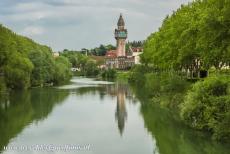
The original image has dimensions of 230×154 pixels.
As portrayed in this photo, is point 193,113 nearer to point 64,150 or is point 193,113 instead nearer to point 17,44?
point 64,150

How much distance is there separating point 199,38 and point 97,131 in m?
10.2

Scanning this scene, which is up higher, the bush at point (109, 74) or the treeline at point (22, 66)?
the treeline at point (22, 66)

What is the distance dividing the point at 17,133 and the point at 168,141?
32.9ft

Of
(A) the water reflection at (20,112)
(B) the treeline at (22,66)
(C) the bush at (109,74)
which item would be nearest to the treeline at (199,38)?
(A) the water reflection at (20,112)

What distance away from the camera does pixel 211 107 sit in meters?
31.6

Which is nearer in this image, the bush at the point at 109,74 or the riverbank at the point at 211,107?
the riverbank at the point at 211,107

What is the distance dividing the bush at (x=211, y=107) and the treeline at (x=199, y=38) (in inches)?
71.2

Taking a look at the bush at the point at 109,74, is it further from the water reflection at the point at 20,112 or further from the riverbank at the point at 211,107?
the riverbank at the point at 211,107

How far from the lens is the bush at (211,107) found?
98.2 feet

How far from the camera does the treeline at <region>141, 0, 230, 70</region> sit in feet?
105

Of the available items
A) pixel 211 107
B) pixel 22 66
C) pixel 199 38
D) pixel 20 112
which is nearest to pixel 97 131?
pixel 211 107

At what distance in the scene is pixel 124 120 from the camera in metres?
42.9

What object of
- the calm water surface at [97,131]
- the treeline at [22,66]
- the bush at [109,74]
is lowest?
the calm water surface at [97,131]

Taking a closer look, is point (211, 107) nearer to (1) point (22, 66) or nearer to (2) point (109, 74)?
(1) point (22, 66)
